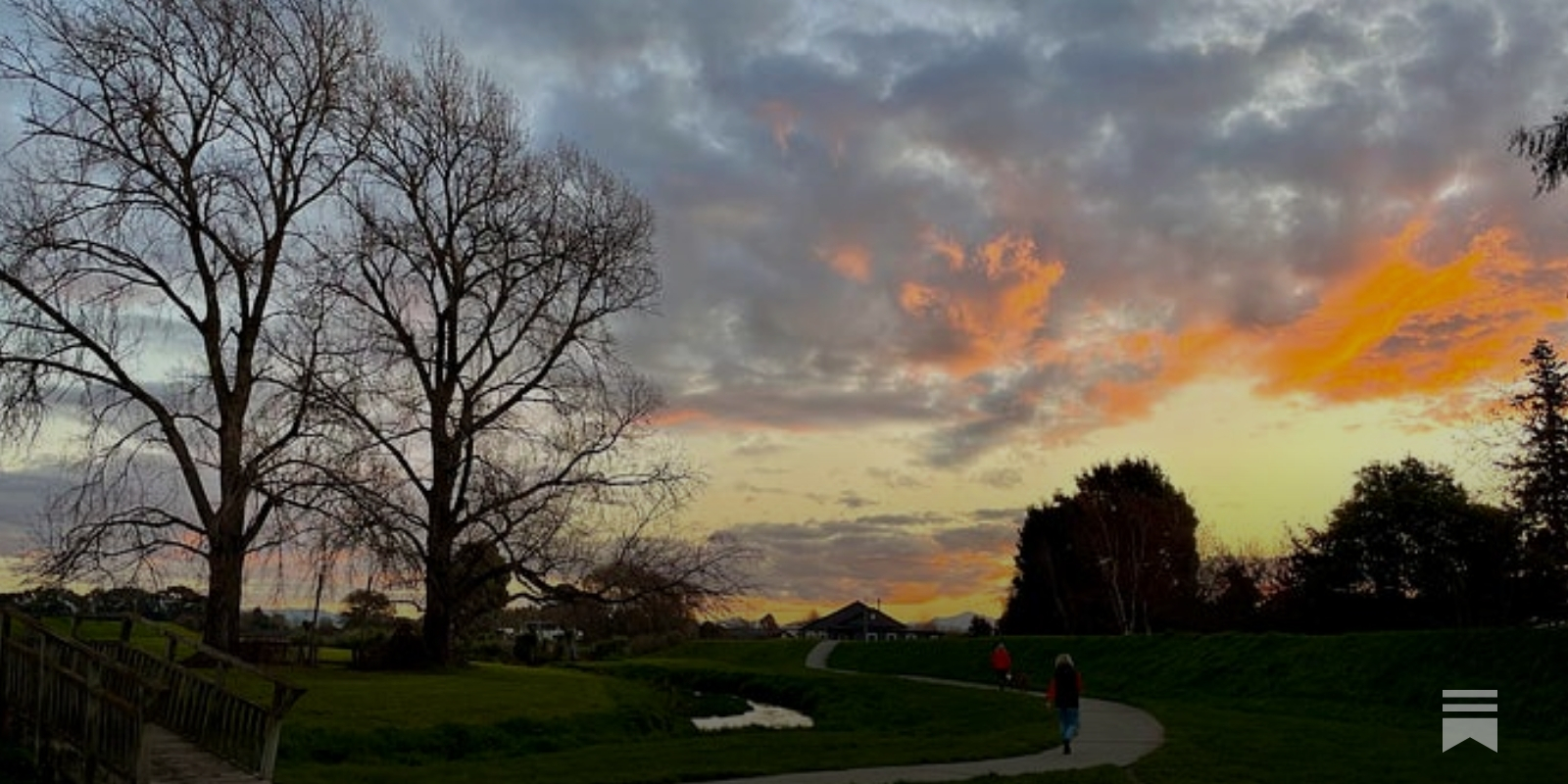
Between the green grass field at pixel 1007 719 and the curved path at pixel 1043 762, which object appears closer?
the curved path at pixel 1043 762

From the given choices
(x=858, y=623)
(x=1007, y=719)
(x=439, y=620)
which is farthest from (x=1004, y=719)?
(x=858, y=623)

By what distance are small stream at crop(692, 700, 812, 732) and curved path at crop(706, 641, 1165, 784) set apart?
382 inches

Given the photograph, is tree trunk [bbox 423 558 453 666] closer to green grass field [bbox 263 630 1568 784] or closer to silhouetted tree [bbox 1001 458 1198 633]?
green grass field [bbox 263 630 1568 784]

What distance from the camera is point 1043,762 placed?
732 inches

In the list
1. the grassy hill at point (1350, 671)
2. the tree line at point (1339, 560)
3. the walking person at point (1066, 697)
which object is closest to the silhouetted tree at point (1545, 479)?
the tree line at point (1339, 560)

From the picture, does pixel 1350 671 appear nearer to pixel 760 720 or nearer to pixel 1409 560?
pixel 760 720

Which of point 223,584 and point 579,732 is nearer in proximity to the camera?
point 579,732

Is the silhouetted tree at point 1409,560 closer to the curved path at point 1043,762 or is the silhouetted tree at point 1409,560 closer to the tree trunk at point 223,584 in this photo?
the curved path at point 1043,762

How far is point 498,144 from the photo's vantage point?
37562 mm

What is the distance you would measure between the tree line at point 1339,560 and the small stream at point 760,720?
1198 inches

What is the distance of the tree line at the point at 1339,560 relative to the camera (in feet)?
165

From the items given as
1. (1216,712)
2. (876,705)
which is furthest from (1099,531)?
(1216,712)

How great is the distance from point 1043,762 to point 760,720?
18068 mm

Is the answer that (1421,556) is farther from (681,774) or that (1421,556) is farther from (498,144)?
(681,774)
